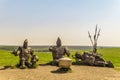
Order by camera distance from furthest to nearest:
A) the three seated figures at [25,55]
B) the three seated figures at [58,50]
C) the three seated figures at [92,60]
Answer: the three seated figures at [92,60]
the three seated figures at [58,50]
the three seated figures at [25,55]

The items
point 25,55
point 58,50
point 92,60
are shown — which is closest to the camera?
point 25,55

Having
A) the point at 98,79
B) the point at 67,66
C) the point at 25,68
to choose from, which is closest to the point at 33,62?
the point at 25,68

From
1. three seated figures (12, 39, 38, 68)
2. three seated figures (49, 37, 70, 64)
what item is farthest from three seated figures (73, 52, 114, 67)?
three seated figures (12, 39, 38, 68)

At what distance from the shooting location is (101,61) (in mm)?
28750

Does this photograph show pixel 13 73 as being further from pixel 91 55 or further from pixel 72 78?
pixel 91 55

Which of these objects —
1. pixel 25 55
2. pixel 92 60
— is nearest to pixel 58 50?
pixel 92 60

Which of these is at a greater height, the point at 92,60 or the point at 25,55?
the point at 25,55

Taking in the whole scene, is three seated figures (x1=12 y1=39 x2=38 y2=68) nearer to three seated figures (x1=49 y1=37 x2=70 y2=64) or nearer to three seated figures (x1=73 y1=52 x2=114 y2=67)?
three seated figures (x1=49 y1=37 x2=70 y2=64)

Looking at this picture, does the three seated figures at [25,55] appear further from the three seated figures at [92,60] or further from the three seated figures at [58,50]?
the three seated figures at [92,60]

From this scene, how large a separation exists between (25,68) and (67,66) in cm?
383

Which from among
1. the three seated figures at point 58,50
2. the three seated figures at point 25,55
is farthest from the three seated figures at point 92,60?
the three seated figures at point 25,55

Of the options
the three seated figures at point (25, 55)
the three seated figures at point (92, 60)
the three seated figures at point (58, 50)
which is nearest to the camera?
the three seated figures at point (25, 55)

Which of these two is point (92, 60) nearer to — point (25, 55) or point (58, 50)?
point (58, 50)

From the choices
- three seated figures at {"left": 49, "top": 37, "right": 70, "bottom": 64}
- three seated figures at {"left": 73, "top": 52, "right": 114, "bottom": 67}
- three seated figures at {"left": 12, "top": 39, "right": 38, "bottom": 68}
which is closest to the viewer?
three seated figures at {"left": 12, "top": 39, "right": 38, "bottom": 68}
